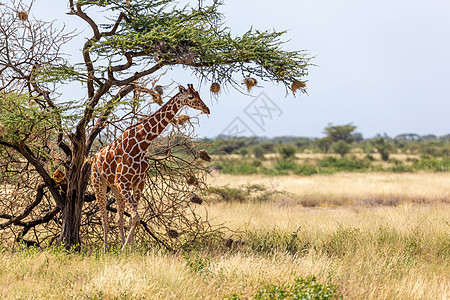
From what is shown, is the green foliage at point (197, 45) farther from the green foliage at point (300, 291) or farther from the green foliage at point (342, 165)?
the green foliage at point (342, 165)

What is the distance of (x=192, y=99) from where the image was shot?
20.7 ft

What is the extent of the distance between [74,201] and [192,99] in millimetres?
2906

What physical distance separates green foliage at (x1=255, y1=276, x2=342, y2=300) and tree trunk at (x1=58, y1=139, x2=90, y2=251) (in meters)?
3.70

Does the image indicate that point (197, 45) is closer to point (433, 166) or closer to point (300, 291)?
point (300, 291)

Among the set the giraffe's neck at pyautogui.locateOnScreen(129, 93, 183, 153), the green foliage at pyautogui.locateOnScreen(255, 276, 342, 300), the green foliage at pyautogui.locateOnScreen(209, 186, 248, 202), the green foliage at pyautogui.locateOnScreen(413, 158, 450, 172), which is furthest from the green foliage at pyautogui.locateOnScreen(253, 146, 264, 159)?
the green foliage at pyautogui.locateOnScreen(255, 276, 342, 300)

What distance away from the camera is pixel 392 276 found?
20.6 feet

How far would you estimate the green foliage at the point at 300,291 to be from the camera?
506cm

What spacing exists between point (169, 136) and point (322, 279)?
12.2ft

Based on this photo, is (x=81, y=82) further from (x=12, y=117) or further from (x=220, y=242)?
(x=220, y=242)

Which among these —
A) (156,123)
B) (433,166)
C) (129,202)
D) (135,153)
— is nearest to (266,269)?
(129,202)

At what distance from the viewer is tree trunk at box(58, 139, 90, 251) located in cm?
740

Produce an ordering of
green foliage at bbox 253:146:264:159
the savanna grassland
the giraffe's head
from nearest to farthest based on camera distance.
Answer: the savanna grassland → the giraffe's head → green foliage at bbox 253:146:264:159

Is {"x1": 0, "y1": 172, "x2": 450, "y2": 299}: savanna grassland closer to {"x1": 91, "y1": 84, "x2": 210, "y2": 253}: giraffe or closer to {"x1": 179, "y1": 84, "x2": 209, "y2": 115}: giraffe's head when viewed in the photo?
{"x1": 91, "y1": 84, "x2": 210, "y2": 253}: giraffe

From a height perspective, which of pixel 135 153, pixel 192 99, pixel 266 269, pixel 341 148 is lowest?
pixel 266 269
